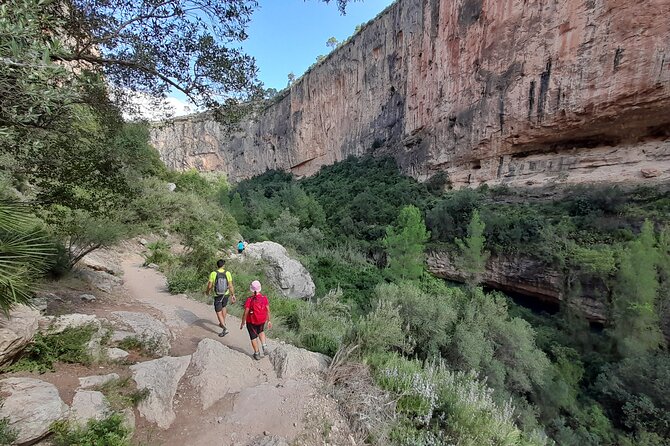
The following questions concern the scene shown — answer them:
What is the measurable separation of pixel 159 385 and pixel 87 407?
70 centimetres

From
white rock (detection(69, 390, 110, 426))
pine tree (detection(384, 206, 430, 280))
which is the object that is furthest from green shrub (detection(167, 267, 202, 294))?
pine tree (detection(384, 206, 430, 280))

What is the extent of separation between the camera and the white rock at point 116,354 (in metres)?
3.43

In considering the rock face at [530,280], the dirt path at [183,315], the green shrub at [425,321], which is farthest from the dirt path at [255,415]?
the rock face at [530,280]

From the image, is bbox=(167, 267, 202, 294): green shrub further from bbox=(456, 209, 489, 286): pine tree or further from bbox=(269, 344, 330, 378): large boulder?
bbox=(456, 209, 489, 286): pine tree

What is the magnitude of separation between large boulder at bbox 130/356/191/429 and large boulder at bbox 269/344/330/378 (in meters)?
1.15

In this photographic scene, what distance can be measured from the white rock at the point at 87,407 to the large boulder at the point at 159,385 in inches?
13.5

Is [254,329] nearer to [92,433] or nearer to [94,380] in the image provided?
[94,380]

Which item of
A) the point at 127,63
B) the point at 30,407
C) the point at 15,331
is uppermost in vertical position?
the point at 127,63

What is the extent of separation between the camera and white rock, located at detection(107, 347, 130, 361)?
343 cm

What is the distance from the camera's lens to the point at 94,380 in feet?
9.50

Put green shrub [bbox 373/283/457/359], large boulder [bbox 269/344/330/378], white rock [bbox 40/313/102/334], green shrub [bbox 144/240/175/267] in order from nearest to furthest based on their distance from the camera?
white rock [bbox 40/313/102/334], large boulder [bbox 269/344/330/378], green shrub [bbox 373/283/457/359], green shrub [bbox 144/240/175/267]

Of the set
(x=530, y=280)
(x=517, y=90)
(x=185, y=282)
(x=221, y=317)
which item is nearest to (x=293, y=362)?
(x=221, y=317)

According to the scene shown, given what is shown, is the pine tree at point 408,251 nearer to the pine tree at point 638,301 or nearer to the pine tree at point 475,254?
Answer: the pine tree at point 475,254

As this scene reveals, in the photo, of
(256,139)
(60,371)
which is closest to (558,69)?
(60,371)
